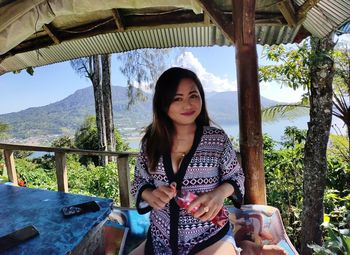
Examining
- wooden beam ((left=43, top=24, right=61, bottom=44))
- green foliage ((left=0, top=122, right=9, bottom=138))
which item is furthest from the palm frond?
green foliage ((left=0, top=122, right=9, bottom=138))

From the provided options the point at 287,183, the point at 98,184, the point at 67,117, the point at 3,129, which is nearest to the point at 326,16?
the point at 287,183

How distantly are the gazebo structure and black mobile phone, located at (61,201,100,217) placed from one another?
41.5 inches

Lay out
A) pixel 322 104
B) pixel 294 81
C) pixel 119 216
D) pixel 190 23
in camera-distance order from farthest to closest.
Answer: pixel 294 81, pixel 322 104, pixel 190 23, pixel 119 216

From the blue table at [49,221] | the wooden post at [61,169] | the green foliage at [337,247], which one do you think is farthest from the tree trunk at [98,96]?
the green foliage at [337,247]

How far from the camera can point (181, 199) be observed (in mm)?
1282

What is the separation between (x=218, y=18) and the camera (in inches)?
80.5

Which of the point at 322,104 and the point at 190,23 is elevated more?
the point at 190,23

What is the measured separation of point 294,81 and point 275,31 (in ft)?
7.86

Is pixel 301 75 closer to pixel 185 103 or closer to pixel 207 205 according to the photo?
pixel 185 103

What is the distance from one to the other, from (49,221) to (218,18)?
1.62 metres

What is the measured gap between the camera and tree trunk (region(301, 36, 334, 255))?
3.56 m

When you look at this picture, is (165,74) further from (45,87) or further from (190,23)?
(45,87)

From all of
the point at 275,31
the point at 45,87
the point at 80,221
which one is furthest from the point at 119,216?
the point at 45,87

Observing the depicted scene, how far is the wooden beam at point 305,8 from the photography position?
2009mm
